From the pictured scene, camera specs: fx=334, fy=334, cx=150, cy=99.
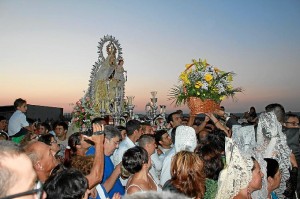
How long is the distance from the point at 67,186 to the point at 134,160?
1.44 metres

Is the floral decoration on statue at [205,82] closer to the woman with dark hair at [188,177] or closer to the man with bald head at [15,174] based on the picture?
the woman with dark hair at [188,177]

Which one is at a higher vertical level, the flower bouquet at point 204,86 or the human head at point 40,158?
the flower bouquet at point 204,86

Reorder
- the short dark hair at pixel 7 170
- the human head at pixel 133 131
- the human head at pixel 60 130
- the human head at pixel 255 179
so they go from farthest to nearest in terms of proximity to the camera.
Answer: the human head at pixel 60 130
the human head at pixel 133 131
the human head at pixel 255 179
the short dark hair at pixel 7 170

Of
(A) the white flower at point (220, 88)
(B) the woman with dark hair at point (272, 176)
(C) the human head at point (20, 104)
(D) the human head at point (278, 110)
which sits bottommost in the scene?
(B) the woman with dark hair at point (272, 176)

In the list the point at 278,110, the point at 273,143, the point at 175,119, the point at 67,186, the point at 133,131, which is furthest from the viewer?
the point at 175,119

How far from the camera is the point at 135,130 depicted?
657cm

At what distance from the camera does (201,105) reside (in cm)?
629

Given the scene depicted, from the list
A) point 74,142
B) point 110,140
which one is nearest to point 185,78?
point 110,140

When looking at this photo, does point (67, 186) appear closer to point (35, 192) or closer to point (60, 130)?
point (35, 192)

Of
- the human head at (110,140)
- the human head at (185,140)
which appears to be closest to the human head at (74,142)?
the human head at (110,140)

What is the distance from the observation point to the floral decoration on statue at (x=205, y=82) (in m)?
6.23

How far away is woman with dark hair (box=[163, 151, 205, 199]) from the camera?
3602 mm

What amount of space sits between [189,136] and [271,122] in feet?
4.99

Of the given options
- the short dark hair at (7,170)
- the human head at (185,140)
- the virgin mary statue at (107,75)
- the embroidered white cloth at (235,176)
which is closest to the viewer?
the short dark hair at (7,170)
